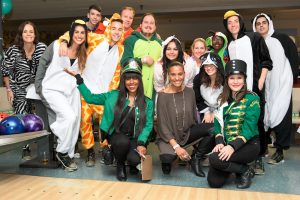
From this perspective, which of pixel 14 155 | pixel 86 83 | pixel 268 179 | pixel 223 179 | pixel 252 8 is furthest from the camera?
pixel 252 8

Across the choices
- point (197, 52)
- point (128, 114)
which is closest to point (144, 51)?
point (197, 52)

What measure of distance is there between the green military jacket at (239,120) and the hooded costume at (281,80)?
2.69 ft

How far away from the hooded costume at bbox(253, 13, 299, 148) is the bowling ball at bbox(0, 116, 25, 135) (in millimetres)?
2598

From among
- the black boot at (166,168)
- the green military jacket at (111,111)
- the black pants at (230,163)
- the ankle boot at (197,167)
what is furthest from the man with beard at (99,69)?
the black pants at (230,163)

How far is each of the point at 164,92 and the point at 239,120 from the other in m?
0.83

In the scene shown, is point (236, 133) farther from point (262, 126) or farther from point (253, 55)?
point (253, 55)

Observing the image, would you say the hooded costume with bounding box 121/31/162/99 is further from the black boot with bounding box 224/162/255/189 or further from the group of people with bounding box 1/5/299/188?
the black boot with bounding box 224/162/255/189

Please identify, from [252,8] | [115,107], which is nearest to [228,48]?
[115,107]

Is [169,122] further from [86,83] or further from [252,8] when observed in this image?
[252,8]

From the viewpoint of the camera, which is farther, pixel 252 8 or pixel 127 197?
pixel 252 8

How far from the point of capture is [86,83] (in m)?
3.72

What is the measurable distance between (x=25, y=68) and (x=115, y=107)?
119 centimetres

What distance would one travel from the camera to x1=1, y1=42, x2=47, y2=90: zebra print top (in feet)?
12.4

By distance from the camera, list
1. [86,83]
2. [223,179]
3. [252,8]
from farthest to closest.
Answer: [252,8] → [86,83] → [223,179]
